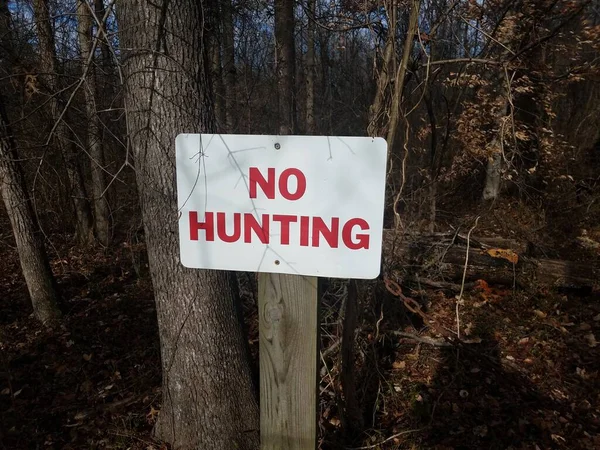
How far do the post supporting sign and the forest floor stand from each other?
51.4 inches

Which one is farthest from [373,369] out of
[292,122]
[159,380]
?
[292,122]

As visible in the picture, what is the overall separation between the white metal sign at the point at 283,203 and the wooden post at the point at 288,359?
93 mm

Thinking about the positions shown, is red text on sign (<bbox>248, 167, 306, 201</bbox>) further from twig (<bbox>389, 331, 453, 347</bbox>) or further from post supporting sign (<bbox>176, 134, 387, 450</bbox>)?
twig (<bbox>389, 331, 453, 347</bbox>)

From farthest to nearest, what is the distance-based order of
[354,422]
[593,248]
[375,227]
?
1. [593,248]
2. [354,422]
3. [375,227]

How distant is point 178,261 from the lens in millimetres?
2111

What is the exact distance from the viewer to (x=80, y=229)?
797 cm

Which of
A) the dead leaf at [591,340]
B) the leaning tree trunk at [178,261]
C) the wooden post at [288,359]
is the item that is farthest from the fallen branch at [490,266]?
the wooden post at [288,359]

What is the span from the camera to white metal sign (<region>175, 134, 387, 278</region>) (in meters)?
1.16

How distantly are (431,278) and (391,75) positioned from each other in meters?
3.46

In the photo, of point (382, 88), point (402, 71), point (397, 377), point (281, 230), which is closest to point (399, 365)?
point (397, 377)

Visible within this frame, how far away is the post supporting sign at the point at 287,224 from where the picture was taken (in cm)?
116

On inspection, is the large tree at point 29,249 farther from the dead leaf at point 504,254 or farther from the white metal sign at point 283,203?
the dead leaf at point 504,254

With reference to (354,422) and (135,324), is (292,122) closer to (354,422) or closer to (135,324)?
(135,324)

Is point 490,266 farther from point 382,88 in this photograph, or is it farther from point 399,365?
point 382,88
